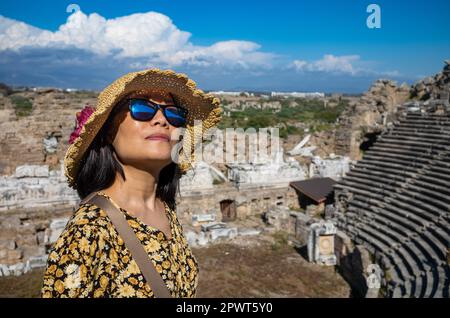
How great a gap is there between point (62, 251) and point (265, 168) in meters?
14.5

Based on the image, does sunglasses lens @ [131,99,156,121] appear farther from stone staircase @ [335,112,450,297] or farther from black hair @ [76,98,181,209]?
stone staircase @ [335,112,450,297]

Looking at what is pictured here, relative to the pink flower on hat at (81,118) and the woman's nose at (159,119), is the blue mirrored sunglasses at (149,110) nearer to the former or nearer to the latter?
the woman's nose at (159,119)

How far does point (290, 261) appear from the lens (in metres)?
11.0

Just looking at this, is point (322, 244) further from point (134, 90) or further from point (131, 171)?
point (134, 90)

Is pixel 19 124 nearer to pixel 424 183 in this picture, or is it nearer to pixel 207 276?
pixel 207 276

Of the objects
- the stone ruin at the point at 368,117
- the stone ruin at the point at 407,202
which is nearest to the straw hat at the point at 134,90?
the stone ruin at the point at 407,202

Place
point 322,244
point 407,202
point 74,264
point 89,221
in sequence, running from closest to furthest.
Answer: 1. point 74,264
2. point 89,221
3. point 322,244
4. point 407,202

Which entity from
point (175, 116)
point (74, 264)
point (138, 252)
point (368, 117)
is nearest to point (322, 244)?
→ point (175, 116)

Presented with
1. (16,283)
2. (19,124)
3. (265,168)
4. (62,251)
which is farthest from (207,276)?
(19,124)

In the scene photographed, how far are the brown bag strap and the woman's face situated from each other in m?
0.34

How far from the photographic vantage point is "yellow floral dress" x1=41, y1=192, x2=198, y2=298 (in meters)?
1.58

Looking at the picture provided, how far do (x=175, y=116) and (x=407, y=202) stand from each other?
10.9 m

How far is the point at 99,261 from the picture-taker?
5.52 feet

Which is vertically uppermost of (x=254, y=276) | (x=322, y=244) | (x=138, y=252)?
(x=138, y=252)
